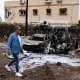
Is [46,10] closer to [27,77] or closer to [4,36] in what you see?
[4,36]

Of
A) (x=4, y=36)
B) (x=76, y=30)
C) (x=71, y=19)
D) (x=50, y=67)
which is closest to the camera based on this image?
(x=50, y=67)

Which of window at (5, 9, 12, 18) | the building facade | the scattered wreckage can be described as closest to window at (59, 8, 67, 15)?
the building facade

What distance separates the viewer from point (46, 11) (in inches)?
1997

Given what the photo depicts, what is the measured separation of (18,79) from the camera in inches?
482

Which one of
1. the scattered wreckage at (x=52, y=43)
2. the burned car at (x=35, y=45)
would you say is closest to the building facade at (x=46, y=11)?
the scattered wreckage at (x=52, y=43)

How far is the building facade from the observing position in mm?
48531

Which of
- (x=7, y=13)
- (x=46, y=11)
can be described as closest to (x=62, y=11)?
(x=46, y=11)

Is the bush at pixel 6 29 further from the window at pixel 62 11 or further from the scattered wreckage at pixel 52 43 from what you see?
the window at pixel 62 11

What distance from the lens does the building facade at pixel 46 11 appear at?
48531 mm

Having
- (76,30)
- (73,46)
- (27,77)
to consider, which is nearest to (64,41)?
(73,46)

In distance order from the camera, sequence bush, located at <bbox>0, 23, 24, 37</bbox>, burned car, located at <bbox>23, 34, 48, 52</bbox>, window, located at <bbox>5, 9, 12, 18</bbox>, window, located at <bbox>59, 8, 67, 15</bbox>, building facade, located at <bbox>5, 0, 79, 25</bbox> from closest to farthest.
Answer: burned car, located at <bbox>23, 34, 48, 52</bbox> < bush, located at <bbox>0, 23, 24, 37</bbox> < building facade, located at <bbox>5, 0, 79, 25</bbox> < window, located at <bbox>59, 8, 67, 15</bbox> < window, located at <bbox>5, 9, 12, 18</bbox>

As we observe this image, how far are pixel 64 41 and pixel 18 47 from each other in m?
11.2

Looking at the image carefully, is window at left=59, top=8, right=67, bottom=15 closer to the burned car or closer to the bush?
the bush

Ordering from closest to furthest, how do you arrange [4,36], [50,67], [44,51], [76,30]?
[50,67] → [44,51] → [76,30] → [4,36]
